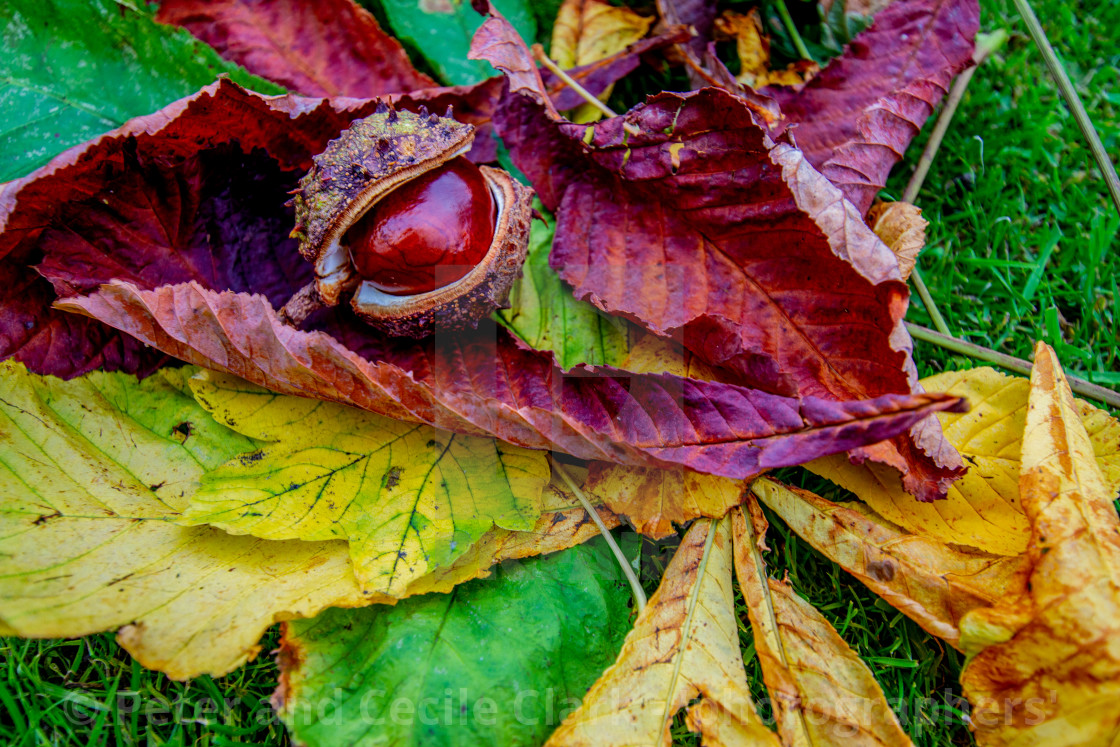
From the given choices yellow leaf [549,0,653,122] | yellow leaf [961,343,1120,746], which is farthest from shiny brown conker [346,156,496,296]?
yellow leaf [961,343,1120,746]

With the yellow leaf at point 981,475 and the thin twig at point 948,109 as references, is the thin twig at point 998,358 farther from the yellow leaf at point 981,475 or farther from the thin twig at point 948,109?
the thin twig at point 948,109

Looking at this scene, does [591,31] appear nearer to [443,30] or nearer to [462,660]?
[443,30]

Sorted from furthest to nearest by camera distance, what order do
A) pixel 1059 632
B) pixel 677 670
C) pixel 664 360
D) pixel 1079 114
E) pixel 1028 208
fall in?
pixel 1028 208
pixel 1079 114
pixel 664 360
pixel 677 670
pixel 1059 632

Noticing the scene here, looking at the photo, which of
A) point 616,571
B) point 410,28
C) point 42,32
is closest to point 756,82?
A: point 410,28

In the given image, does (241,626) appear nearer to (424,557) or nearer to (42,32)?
(424,557)

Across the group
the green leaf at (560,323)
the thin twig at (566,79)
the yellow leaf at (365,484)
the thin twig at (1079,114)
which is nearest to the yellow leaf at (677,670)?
the yellow leaf at (365,484)

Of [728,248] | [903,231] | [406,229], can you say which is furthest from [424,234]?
[903,231]
